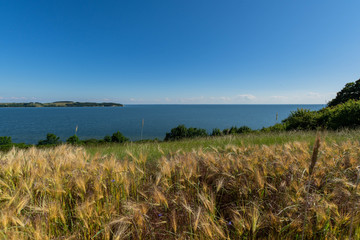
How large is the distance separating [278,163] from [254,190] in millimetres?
665

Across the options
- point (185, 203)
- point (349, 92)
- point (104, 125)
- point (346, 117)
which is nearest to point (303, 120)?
point (346, 117)

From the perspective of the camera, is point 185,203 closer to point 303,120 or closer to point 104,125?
point 303,120

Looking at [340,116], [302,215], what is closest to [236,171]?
[302,215]

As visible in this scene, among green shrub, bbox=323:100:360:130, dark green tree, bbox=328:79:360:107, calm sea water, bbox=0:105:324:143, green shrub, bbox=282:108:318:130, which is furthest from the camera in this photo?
calm sea water, bbox=0:105:324:143

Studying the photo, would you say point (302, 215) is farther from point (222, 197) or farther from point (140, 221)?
point (140, 221)

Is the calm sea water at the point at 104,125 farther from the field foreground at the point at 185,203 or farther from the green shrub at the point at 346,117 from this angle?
the green shrub at the point at 346,117

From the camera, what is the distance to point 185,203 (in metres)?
1.62

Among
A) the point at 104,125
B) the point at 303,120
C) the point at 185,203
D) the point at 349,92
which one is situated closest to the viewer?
the point at 185,203

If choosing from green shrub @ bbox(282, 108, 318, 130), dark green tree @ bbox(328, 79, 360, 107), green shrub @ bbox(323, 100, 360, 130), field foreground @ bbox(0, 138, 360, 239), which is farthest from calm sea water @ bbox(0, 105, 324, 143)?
dark green tree @ bbox(328, 79, 360, 107)

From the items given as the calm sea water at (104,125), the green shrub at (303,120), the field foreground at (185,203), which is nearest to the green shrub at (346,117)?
the green shrub at (303,120)

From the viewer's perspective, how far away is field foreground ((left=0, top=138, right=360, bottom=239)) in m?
1.39

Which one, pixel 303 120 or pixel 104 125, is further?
pixel 104 125

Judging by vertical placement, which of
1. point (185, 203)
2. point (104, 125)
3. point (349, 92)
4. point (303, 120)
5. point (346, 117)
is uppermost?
point (349, 92)

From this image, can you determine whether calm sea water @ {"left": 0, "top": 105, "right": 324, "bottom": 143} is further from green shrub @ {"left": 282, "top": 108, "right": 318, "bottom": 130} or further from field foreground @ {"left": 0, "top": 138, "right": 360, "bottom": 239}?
field foreground @ {"left": 0, "top": 138, "right": 360, "bottom": 239}
